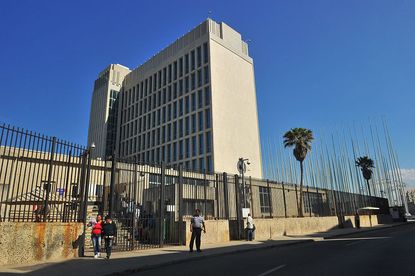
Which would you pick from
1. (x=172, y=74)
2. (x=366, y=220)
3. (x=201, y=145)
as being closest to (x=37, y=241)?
(x=366, y=220)

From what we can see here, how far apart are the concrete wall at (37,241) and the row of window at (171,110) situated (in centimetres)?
4834

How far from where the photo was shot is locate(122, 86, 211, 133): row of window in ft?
196

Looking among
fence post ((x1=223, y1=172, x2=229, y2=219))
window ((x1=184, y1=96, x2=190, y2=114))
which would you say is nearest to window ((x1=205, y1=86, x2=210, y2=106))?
window ((x1=184, y1=96, x2=190, y2=114))

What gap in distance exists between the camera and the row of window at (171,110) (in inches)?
2347

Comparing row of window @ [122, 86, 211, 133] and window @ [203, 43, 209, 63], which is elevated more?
window @ [203, 43, 209, 63]

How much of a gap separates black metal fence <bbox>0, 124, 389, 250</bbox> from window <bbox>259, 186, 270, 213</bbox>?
0.17 feet

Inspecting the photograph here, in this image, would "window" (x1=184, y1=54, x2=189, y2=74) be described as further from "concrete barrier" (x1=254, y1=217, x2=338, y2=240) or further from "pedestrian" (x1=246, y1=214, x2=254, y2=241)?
"pedestrian" (x1=246, y1=214, x2=254, y2=241)

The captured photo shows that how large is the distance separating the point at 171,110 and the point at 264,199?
152 ft

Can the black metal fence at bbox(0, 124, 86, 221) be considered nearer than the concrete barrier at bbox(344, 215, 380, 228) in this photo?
Yes

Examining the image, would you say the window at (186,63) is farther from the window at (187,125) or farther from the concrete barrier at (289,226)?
the concrete barrier at (289,226)

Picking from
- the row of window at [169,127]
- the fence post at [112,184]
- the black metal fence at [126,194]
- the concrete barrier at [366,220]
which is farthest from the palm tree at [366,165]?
the fence post at [112,184]

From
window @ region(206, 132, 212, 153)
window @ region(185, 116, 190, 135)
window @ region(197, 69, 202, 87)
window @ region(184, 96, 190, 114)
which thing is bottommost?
window @ region(206, 132, 212, 153)

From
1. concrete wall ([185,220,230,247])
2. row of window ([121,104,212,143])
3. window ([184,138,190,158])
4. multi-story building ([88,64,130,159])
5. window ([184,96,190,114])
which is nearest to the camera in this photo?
concrete wall ([185,220,230,247])

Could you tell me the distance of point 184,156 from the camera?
59.5 meters
